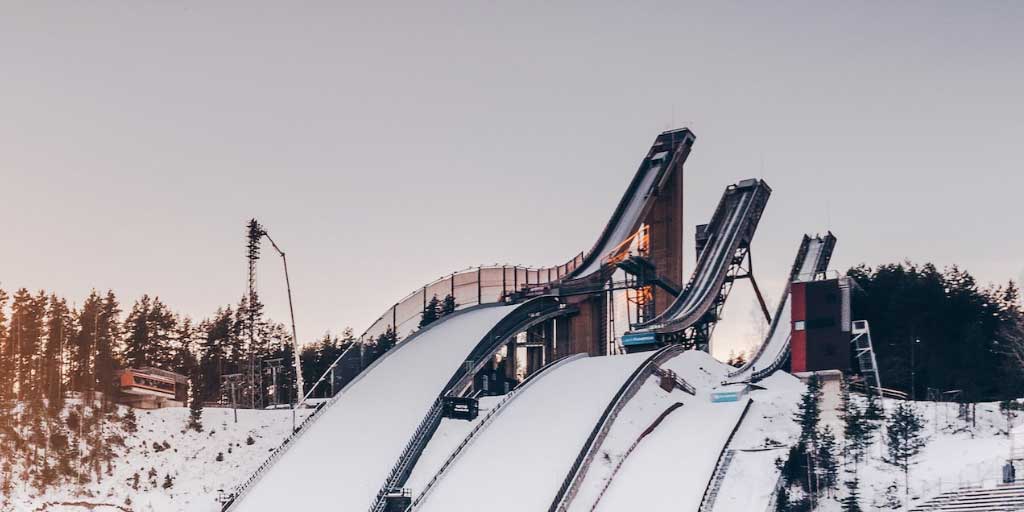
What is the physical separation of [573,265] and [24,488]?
25.8 metres

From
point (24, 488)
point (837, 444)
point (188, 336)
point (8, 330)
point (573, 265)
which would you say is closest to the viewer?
point (837, 444)

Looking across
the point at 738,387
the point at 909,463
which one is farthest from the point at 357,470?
the point at 909,463

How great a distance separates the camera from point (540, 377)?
44.3 m

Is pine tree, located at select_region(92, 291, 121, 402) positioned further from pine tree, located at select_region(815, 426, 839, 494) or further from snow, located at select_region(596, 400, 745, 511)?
pine tree, located at select_region(815, 426, 839, 494)

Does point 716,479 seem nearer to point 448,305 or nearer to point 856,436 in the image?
point 856,436

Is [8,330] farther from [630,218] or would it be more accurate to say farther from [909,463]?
[909,463]

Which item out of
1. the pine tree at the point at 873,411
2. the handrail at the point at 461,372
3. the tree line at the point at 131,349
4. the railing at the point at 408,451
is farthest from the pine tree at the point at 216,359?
the pine tree at the point at 873,411

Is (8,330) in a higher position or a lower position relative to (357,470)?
higher

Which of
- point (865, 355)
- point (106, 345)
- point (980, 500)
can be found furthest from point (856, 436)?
point (106, 345)

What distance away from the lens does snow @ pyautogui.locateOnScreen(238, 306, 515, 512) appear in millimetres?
36312

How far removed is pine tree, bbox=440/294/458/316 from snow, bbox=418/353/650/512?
8053 millimetres

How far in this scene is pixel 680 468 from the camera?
1371 inches

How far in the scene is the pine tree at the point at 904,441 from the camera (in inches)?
1358

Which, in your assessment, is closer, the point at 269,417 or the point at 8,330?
the point at 269,417
